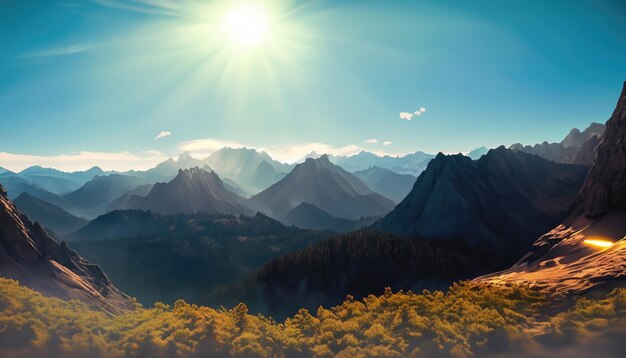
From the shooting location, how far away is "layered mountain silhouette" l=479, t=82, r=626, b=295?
4044cm

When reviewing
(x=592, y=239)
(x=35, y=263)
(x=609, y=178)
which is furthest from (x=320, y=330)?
(x=609, y=178)

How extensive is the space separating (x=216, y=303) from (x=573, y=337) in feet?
539

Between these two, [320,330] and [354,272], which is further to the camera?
[354,272]

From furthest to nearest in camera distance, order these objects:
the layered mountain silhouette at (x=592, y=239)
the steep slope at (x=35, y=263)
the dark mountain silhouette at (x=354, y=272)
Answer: the dark mountain silhouette at (x=354, y=272) < the steep slope at (x=35, y=263) < the layered mountain silhouette at (x=592, y=239)

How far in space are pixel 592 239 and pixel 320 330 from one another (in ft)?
211

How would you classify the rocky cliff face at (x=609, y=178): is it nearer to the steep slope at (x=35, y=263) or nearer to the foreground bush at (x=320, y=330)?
the foreground bush at (x=320, y=330)

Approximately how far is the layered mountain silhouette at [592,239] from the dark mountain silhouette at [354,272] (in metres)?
63.0

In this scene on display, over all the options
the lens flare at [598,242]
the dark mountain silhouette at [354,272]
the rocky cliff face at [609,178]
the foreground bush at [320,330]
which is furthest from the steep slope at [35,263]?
the rocky cliff face at [609,178]

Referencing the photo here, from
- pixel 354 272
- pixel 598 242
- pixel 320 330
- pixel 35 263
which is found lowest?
pixel 354 272

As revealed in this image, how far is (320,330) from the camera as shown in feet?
107

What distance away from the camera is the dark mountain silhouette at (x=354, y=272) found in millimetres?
141875

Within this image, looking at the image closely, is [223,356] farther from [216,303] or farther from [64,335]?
[216,303]

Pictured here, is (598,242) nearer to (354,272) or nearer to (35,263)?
(354,272)

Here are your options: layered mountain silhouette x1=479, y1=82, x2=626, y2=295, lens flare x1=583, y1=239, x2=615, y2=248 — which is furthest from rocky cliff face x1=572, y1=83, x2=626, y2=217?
lens flare x1=583, y1=239, x2=615, y2=248
